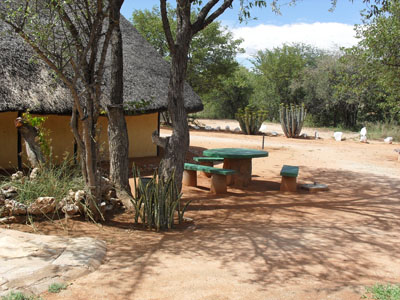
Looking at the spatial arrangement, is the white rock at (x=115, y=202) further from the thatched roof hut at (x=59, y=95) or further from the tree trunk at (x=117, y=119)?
the thatched roof hut at (x=59, y=95)

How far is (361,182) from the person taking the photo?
819 cm

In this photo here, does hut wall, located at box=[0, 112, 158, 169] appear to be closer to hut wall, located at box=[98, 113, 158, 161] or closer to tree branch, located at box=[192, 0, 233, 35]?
hut wall, located at box=[98, 113, 158, 161]

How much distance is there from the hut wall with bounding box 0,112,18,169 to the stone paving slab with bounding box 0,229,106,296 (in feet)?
13.6

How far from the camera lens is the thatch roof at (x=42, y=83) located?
7020 millimetres

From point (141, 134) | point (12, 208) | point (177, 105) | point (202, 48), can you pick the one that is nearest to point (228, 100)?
point (202, 48)

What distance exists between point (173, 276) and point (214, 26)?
1887cm

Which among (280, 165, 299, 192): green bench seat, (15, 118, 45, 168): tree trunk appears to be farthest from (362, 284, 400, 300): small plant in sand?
(15, 118, 45, 168): tree trunk

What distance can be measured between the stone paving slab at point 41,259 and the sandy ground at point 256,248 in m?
0.12

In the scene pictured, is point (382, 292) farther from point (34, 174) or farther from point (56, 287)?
point (34, 174)

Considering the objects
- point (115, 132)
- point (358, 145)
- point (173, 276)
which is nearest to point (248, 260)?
point (173, 276)

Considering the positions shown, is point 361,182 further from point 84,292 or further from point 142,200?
point 84,292

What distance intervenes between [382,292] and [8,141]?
7.15 metres

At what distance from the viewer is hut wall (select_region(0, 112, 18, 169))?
7840 mm

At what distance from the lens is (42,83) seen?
7.54m
